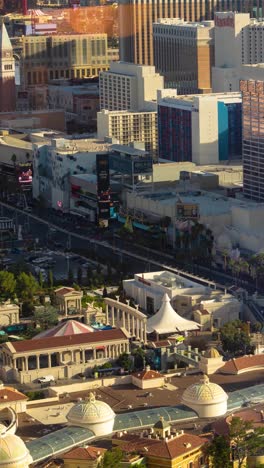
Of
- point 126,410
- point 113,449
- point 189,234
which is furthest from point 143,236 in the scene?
point 113,449

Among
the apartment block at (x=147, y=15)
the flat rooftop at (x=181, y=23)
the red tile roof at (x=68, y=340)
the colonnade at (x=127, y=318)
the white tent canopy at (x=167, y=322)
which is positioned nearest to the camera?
the red tile roof at (x=68, y=340)

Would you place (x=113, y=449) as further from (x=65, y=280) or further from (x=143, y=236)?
(x=143, y=236)

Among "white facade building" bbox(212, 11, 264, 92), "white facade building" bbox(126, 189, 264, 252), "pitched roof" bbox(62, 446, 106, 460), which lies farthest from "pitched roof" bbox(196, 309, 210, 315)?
"white facade building" bbox(212, 11, 264, 92)

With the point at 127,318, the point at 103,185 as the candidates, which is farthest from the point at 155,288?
the point at 103,185

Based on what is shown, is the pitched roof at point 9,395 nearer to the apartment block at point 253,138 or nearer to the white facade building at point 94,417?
the white facade building at point 94,417

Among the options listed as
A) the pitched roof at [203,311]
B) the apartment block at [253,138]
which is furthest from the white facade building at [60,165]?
the pitched roof at [203,311]

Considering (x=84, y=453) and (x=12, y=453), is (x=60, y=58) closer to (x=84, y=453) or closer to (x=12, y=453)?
→ (x=84, y=453)
